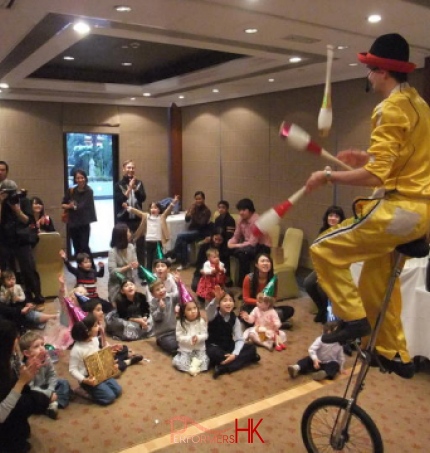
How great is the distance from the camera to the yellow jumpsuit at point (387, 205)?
73.9 inches

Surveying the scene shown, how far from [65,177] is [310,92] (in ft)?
13.6

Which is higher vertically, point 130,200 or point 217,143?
point 217,143

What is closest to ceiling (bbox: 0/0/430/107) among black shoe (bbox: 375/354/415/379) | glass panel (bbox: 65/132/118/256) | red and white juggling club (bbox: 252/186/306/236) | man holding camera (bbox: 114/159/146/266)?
glass panel (bbox: 65/132/118/256)

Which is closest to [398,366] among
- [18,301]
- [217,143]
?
[18,301]

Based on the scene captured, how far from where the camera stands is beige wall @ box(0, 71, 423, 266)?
6035mm

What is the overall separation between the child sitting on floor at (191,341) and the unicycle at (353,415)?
1.45 m

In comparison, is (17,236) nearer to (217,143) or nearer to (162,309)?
(162,309)

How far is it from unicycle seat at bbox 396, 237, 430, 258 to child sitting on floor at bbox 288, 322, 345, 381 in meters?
1.94

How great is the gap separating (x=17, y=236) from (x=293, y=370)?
10.4 ft

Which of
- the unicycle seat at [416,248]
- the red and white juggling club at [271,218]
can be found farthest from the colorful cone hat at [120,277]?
the unicycle seat at [416,248]

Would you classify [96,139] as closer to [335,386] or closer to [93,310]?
[93,310]

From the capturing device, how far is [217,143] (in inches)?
314

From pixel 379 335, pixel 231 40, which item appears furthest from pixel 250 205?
pixel 379 335

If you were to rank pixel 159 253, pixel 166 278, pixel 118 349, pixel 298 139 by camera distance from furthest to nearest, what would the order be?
pixel 159 253 < pixel 166 278 < pixel 118 349 < pixel 298 139
